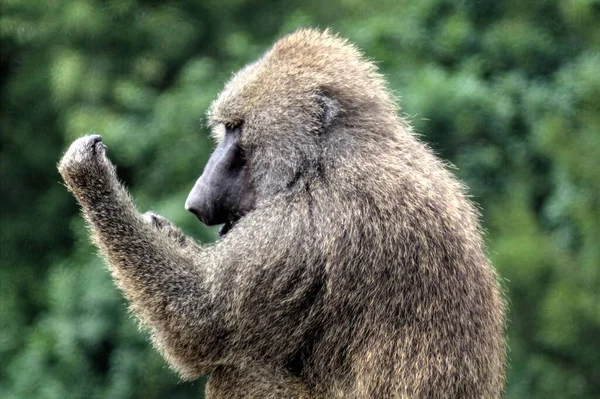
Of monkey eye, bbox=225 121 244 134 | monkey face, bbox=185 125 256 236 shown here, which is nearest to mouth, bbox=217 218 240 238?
monkey face, bbox=185 125 256 236

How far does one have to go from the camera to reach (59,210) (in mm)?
14430

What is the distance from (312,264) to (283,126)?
2.17 ft

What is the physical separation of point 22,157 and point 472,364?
37.7 feet

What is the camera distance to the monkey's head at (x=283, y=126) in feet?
15.4

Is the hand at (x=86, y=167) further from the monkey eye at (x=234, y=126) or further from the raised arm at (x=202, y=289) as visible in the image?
the monkey eye at (x=234, y=126)

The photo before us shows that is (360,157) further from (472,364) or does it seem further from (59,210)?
(59,210)

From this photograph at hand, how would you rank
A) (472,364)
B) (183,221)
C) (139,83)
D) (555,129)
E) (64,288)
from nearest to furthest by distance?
(472,364), (555,129), (183,221), (64,288), (139,83)

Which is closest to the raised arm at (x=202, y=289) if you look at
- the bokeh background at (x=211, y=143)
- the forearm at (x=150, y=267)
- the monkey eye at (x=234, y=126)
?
the forearm at (x=150, y=267)

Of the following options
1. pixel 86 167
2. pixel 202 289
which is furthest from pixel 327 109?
pixel 86 167

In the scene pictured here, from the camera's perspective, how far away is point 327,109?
4.79 metres

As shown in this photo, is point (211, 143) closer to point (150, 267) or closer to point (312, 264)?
point (150, 267)

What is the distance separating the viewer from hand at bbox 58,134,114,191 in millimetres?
4875

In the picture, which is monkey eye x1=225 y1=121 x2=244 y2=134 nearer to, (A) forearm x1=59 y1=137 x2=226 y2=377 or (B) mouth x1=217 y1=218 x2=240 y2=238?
(B) mouth x1=217 y1=218 x2=240 y2=238

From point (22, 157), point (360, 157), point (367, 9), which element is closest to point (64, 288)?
point (22, 157)
